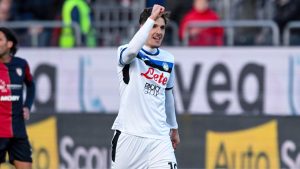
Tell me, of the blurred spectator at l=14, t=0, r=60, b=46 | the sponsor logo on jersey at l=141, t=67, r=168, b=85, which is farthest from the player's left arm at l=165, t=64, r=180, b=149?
the blurred spectator at l=14, t=0, r=60, b=46

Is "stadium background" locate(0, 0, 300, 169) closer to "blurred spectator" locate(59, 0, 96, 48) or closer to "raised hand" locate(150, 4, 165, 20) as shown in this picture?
"blurred spectator" locate(59, 0, 96, 48)

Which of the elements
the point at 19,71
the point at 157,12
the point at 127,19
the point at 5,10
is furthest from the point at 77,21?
the point at 157,12

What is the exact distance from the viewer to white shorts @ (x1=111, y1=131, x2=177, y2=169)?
8.47 metres

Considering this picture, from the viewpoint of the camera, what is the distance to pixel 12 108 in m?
10.8

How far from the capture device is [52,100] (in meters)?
13.9

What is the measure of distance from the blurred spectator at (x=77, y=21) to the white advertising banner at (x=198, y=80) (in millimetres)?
386

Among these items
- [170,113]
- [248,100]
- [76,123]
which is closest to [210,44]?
[248,100]

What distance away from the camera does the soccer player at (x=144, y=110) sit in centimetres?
848

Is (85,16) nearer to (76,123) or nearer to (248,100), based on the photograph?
(76,123)

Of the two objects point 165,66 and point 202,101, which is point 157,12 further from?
point 202,101

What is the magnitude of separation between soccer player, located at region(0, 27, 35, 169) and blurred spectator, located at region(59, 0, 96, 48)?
3.30m

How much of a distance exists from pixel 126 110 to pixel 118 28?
8214 millimetres

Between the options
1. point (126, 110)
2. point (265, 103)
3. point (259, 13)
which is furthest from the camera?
point (259, 13)

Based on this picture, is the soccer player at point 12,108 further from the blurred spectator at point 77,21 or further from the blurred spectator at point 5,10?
the blurred spectator at point 5,10
